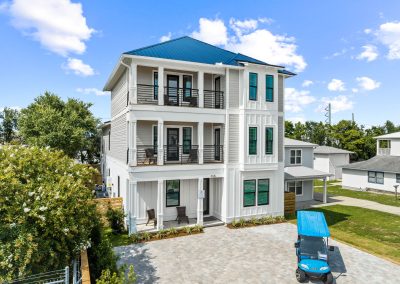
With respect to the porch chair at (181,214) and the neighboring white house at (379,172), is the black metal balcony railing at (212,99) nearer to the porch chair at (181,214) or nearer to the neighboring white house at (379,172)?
the porch chair at (181,214)

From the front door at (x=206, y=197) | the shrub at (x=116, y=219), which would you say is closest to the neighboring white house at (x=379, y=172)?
the front door at (x=206, y=197)

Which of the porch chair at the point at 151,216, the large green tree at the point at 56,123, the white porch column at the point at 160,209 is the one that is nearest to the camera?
the white porch column at the point at 160,209

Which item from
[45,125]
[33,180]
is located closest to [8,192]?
[33,180]

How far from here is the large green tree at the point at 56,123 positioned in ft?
92.3

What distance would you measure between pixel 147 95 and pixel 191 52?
4.29 meters

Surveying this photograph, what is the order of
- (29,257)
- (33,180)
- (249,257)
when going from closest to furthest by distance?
(29,257)
(33,180)
(249,257)

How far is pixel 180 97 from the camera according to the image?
17922 millimetres

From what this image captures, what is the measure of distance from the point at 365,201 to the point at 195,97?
21.0 meters

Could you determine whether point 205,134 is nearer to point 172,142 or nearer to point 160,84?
point 172,142

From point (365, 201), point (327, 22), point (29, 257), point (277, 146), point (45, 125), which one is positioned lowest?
point (365, 201)

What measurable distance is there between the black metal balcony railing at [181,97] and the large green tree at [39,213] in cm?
972

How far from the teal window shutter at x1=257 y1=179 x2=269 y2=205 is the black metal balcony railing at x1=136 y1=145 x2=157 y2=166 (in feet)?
24.0

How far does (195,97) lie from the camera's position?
17734 millimetres

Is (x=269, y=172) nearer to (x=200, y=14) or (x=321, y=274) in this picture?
(x=321, y=274)
